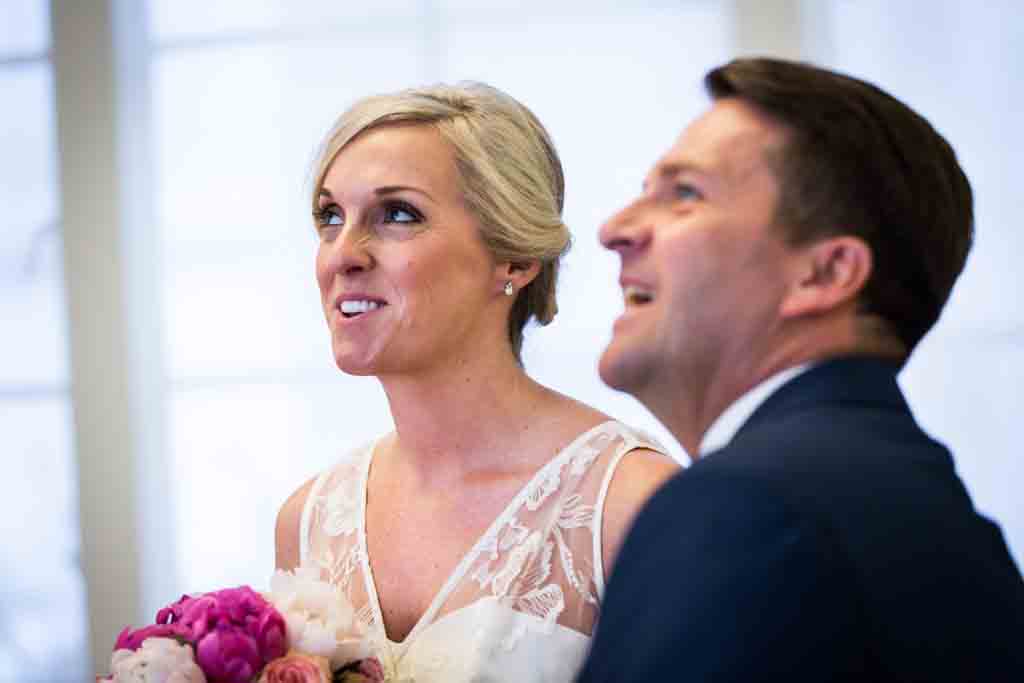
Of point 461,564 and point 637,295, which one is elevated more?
point 637,295

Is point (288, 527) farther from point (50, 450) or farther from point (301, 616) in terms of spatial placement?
point (50, 450)

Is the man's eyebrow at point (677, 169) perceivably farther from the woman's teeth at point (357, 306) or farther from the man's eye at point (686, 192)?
the woman's teeth at point (357, 306)

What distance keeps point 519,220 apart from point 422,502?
522mm

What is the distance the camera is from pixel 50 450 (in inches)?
158

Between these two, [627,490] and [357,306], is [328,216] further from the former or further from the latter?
[627,490]

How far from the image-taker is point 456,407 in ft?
6.81

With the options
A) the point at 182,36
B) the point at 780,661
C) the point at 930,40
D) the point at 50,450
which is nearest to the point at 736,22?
the point at 930,40

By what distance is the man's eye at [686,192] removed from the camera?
1240 millimetres

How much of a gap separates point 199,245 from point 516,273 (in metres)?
2.20

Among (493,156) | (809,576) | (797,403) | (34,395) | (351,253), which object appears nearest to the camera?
(809,576)

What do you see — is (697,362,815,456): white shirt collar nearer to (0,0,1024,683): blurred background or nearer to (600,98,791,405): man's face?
(600,98,791,405): man's face

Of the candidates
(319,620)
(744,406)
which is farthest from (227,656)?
(744,406)

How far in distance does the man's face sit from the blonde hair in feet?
2.68

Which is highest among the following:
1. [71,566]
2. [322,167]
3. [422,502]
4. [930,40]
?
[930,40]
